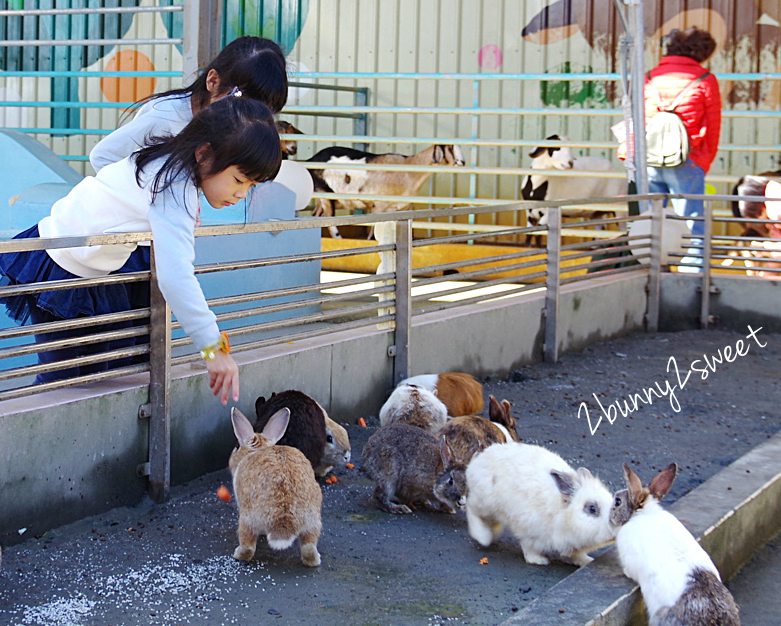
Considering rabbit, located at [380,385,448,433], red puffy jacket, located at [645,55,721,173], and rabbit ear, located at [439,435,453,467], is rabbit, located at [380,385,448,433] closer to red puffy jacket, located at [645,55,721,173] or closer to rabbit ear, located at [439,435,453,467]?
rabbit ear, located at [439,435,453,467]

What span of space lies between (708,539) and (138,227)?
2.22 m

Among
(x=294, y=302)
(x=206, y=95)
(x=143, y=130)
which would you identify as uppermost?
(x=206, y=95)

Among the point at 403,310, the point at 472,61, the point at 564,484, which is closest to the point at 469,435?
the point at 564,484

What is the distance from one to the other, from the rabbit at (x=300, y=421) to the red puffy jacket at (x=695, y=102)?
601cm

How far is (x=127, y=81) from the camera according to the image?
13016 mm

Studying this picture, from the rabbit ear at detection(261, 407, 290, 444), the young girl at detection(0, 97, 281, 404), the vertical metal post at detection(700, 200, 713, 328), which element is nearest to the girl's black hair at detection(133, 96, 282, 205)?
the young girl at detection(0, 97, 281, 404)

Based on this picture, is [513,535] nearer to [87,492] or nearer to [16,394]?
[87,492]

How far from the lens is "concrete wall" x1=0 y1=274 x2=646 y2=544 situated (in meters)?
3.35

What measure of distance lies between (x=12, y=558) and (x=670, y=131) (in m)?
7.14

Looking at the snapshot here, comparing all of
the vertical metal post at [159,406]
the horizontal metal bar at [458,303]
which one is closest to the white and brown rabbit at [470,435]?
the vertical metal post at [159,406]

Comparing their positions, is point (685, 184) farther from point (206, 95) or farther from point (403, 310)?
point (206, 95)

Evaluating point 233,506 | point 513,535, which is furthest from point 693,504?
point 233,506

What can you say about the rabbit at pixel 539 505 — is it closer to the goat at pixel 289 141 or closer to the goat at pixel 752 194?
the goat at pixel 752 194

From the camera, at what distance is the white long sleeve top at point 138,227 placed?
2729 mm
